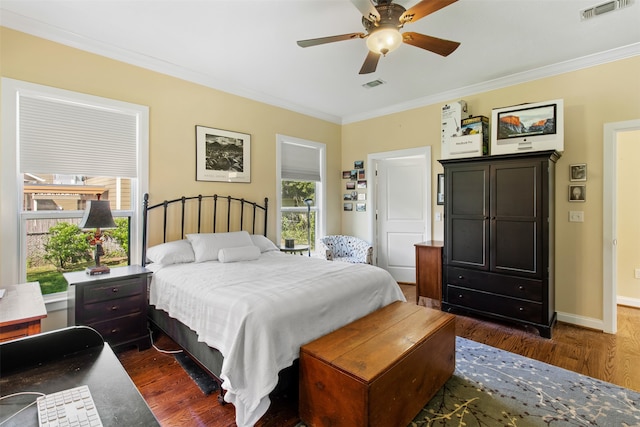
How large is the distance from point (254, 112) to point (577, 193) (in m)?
3.87

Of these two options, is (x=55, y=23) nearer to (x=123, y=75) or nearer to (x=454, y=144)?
(x=123, y=75)

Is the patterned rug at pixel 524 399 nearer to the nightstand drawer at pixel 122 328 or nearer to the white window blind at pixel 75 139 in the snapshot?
the nightstand drawer at pixel 122 328

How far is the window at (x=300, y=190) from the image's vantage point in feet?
14.9

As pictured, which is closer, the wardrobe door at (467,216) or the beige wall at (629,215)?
the wardrobe door at (467,216)

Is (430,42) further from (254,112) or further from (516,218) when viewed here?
(254,112)

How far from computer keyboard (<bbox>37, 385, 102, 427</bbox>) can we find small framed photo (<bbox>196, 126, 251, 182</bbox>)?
9.67 feet

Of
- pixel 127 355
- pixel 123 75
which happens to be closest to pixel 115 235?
pixel 127 355

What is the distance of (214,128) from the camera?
12.2ft

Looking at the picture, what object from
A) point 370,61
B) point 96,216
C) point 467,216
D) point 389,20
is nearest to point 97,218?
point 96,216

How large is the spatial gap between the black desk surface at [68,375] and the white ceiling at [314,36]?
235 centimetres

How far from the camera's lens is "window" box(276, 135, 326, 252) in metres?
4.54

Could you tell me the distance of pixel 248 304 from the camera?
1.82 metres

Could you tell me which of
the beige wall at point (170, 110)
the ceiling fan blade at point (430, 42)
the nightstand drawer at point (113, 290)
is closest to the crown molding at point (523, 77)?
the beige wall at point (170, 110)

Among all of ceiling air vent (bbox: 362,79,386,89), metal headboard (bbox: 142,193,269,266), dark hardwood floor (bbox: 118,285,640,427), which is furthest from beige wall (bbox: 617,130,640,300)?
metal headboard (bbox: 142,193,269,266)
